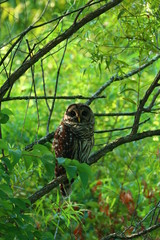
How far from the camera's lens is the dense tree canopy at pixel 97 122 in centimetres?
213

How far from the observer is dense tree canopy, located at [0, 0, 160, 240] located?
6.98 feet

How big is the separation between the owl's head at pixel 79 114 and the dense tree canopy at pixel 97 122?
0.11 m

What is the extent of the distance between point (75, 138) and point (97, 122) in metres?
1.46

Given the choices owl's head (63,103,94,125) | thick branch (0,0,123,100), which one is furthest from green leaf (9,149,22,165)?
owl's head (63,103,94,125)

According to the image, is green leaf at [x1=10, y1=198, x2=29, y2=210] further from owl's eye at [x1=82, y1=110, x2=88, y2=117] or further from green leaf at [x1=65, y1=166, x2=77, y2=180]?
owl's eye at [x1=82, y1=110, x2=88, y2=117]

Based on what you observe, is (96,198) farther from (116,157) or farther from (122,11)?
(122,11)

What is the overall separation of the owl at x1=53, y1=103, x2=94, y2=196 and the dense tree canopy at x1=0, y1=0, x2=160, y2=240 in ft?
0.36

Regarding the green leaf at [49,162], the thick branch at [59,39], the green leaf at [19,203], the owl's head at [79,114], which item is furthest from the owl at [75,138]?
the green leaf at [49,162]

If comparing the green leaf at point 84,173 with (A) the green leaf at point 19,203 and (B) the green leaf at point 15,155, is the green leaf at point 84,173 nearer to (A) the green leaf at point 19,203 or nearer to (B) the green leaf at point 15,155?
(B) the green leaf at point 15,155

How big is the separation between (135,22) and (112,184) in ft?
7.60

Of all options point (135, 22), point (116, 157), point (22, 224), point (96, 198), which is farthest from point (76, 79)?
point (22, 224)

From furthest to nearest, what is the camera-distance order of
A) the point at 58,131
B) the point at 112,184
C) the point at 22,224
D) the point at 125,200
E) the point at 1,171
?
the point at 112,184 → the point at 125,200 → the point at 58,131 → the point at 22,224 → the point at 1,171

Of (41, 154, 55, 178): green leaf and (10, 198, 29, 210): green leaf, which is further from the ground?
(41, 154, 55, 178): green leaf

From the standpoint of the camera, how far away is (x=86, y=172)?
64.3 inches
